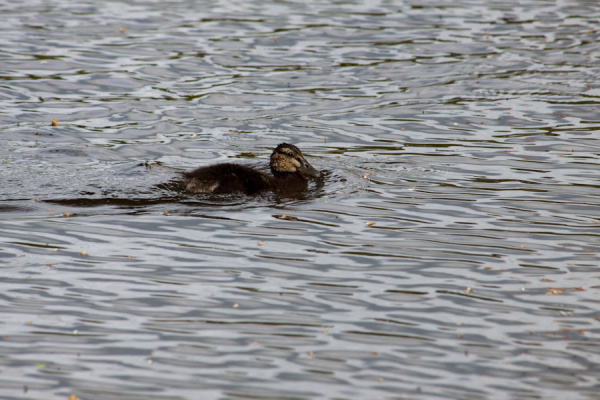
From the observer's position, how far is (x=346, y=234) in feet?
26.4

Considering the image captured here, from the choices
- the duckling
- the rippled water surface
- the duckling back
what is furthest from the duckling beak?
the duckling back

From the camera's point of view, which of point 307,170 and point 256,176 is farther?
point 307,170

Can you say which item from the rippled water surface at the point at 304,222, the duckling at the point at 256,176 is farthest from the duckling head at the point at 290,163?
the rippled water surface at the point at 304,222

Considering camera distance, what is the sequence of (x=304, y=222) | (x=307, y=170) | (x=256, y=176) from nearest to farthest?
(x=304, y=222) < (x=256, y=176) < (x=307, y=170)

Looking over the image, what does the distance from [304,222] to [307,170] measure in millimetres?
1620

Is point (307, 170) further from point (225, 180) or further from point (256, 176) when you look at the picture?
point (225, 180)

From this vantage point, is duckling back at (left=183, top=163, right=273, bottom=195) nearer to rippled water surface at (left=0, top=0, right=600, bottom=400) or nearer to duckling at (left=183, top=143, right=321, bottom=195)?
duckling at (left=183, top=143, right=321, bottom=195)

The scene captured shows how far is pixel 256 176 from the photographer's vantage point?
9688 mm

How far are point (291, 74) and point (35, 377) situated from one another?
10.9m

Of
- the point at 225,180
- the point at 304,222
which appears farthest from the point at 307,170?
the point at 304,222

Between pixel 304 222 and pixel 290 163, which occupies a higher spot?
pixel 290 163

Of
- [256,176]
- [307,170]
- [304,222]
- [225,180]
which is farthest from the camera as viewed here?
[307,170]

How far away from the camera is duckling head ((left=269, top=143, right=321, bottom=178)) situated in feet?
32.6

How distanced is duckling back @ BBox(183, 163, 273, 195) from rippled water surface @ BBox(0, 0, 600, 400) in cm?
26
